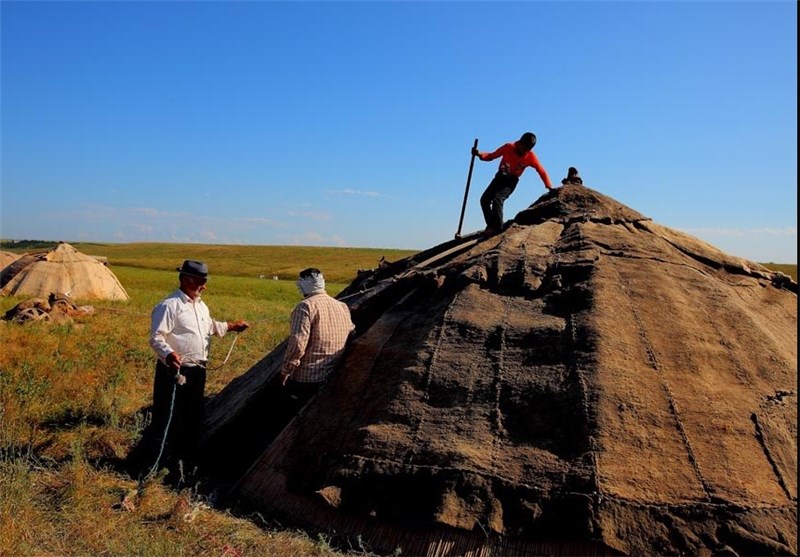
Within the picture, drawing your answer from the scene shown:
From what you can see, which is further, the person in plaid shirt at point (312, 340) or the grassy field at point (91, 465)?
the person in plaid shirt at point (312, 340)

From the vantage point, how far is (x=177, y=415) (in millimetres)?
5660

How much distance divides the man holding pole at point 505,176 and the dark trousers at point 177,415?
12.3 ft

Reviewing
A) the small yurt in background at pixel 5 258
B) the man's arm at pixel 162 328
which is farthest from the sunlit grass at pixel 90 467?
the small yurt in background at pixel 5 258

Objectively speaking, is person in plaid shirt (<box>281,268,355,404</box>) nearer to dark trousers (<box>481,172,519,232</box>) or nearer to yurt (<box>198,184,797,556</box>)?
yurt (<box>198,184,797,556</box>)

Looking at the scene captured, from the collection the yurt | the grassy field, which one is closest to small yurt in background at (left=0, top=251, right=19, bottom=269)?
the grassy field

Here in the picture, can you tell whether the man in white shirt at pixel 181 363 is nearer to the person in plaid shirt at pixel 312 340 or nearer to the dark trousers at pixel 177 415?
the dark trousers at pixel 177 415

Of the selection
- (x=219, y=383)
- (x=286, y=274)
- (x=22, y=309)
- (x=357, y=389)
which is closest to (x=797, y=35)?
(x=357, y=389)

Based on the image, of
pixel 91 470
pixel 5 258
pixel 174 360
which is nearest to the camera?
pixel 174 360

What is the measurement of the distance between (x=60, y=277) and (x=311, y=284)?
18108 mm

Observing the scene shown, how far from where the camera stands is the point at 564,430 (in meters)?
4.36

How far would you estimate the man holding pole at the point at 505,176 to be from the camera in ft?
24.7

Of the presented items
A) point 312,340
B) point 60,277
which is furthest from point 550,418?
point 60,277

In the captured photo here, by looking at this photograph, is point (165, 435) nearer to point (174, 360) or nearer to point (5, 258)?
point (174, 360)

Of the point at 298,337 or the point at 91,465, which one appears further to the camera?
the point at 91,465
